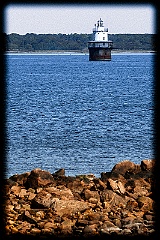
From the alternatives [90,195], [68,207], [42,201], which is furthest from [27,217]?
[90,195]

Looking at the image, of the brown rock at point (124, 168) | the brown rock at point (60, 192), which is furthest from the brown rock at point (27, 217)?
the brown rock at point (124, 168)

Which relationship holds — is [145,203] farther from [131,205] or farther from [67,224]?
[67,224]

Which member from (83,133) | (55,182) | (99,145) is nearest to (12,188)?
(55,182)

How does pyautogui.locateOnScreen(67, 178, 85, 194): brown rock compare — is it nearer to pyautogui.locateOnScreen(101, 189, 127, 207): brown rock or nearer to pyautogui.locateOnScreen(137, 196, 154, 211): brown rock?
pyautogui.locateOnScreen(101, 189, 127, 207): brown rock

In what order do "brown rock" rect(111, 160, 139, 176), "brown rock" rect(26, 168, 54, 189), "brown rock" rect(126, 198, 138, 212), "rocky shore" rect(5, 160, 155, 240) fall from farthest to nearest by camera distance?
1. "brown rock" rect(111, 160, 139, 176)
2. "brown rock" rect(26, 168, 54, 189)
3. "brown rock" rect(126, 198, 138, 212)
4. "rocky shore" rect(5, 160, 155, 240)

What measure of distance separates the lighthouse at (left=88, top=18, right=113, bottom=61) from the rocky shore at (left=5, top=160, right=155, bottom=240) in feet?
200

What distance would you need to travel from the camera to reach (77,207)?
18.9 ft

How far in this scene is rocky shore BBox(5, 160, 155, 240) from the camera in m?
5.32

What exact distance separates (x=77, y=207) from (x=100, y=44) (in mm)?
68361

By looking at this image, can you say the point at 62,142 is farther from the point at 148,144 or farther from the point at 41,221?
the point at 41,221

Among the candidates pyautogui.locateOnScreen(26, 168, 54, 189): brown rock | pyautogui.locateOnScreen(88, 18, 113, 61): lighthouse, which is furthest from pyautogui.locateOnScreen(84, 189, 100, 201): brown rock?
pyautogui.locateOnScreen(88, 18, 113, 61): lighthouse

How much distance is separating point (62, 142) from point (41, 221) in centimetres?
923

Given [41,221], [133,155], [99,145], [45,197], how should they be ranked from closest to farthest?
[41,221] → [45,197] → [133,155] → [99,145]

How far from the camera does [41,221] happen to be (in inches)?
220
